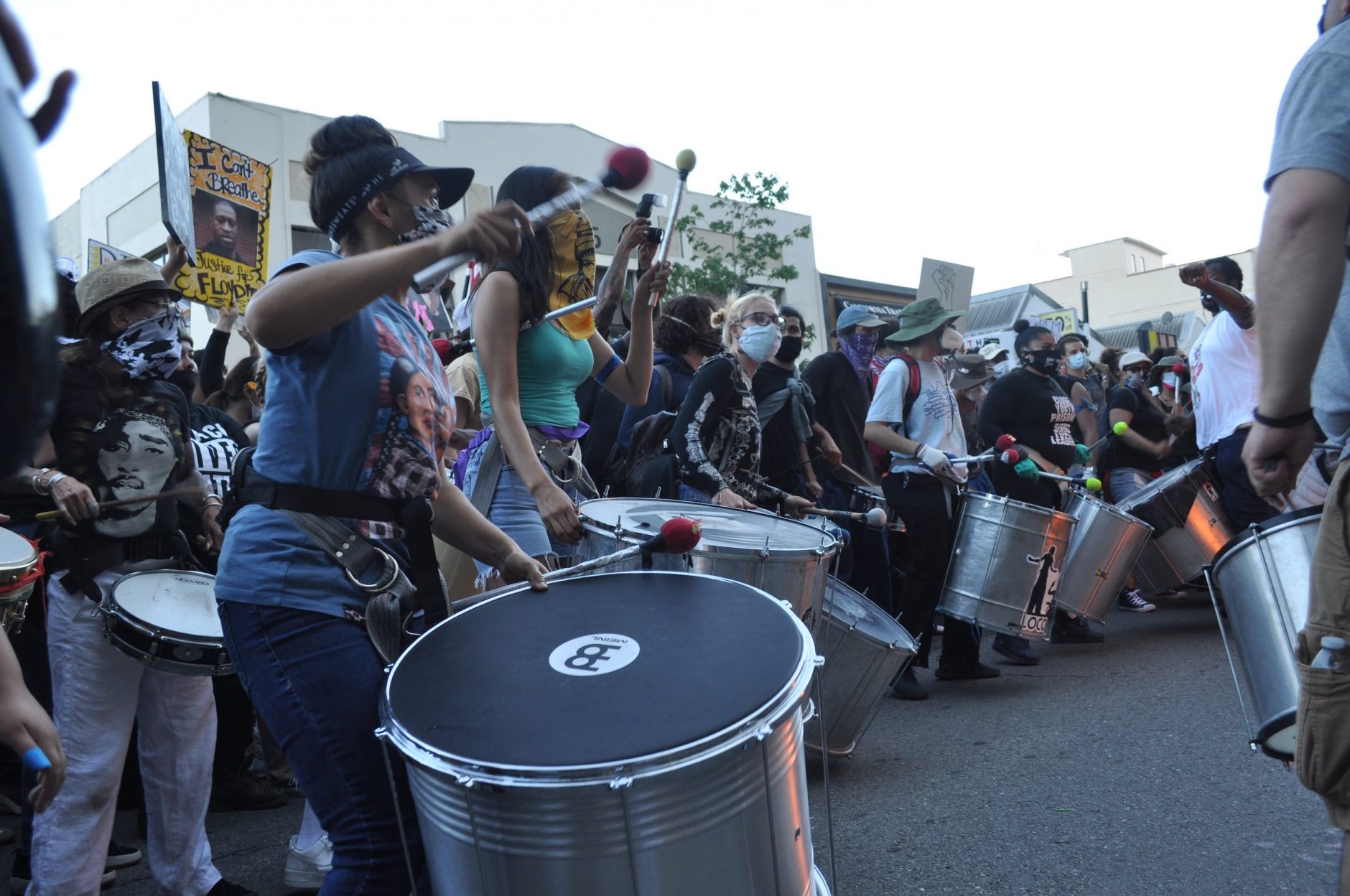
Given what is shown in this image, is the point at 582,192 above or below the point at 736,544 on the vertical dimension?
above

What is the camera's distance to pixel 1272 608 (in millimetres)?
2562

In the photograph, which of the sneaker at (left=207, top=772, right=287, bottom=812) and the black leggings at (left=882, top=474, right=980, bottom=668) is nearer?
the sneaker at (left=207, top=772, right=287, bottom=812)

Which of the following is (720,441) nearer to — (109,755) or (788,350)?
(788,350)

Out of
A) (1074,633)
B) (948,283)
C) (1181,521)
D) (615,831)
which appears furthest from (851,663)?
(948,283)

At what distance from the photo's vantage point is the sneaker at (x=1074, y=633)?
7.01 metres

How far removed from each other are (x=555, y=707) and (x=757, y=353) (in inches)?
152

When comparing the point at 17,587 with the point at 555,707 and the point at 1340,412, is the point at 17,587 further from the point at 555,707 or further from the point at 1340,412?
the point at 1340,412

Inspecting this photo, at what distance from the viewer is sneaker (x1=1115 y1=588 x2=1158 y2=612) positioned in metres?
8.16

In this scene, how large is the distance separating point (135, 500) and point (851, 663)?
8.24ft

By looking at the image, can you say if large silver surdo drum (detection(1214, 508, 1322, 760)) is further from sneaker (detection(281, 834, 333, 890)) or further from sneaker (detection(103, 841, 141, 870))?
sneaker (detection(103, 841, 141, 870))

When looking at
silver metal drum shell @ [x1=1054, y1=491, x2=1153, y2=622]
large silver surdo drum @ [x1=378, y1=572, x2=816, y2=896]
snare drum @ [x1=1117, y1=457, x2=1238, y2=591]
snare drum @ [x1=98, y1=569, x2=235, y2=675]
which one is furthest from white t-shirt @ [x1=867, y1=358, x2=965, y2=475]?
large silver surdo drum @ [x1=378, y1=572, x2=816, y2=896]

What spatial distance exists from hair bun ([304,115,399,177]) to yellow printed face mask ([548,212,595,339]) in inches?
37.7

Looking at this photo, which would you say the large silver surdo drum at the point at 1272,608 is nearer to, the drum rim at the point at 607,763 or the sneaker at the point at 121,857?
the drum rim at the point at 607,763

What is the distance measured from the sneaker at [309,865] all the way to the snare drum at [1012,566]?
3.43 metres
